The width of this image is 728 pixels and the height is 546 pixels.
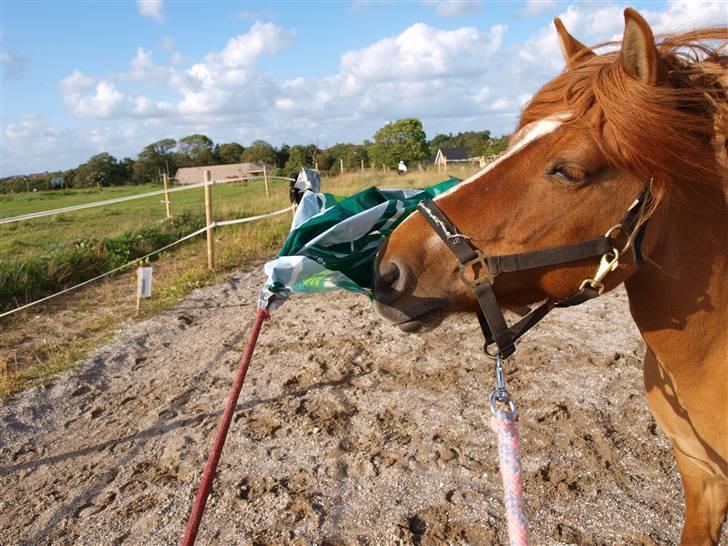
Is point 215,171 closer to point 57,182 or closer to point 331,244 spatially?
point 57,182

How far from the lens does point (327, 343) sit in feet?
17.4

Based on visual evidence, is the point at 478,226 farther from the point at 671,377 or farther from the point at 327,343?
the point at 327,343

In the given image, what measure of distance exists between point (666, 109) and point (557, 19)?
694 millimetres

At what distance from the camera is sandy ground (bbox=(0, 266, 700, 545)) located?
9.04ft

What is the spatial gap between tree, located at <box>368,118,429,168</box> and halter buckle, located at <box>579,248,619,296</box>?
112ft

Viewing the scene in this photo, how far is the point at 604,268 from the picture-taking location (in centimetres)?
154

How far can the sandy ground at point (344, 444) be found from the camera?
275 cm

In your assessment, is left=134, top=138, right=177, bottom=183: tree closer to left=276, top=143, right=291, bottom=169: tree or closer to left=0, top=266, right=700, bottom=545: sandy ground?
left=276, top=143, right=291, bottom=169: tree

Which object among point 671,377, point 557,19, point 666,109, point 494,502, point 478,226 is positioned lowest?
point 494,502

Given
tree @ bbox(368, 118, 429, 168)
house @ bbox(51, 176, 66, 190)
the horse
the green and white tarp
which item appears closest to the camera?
the horse

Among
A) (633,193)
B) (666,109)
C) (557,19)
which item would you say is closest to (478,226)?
(633,193)

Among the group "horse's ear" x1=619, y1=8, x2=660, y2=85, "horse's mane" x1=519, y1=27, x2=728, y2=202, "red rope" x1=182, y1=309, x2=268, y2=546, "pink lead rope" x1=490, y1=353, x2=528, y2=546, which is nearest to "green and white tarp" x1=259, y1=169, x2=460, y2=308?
"red rope" x1=182, y1=309, x2=268, y2=546

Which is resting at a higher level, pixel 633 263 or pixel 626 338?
pixel 633 263

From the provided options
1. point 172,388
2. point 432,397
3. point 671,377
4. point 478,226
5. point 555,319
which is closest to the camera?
point 478,226
